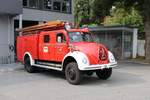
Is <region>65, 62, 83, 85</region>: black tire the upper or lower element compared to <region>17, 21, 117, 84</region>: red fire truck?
lower

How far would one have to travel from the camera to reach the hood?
13516 millimetres

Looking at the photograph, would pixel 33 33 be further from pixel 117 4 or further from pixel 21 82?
pixel 117 4

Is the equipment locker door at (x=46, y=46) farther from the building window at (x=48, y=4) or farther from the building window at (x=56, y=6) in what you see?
the building window at (x=56, y=6)

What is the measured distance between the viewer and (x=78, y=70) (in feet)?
44.2

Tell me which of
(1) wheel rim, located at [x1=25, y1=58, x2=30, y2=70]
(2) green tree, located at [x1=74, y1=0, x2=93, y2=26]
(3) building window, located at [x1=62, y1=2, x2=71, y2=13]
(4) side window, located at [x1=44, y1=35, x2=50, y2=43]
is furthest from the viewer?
(2) green tree, located at [x1=74, y1=0, x2=93, y2=26]

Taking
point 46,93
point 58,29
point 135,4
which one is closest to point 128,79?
point 58,29

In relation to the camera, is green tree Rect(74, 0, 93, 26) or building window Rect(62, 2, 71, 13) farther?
green tree Rect(74, 0, 93, 26)

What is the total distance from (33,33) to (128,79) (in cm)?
571

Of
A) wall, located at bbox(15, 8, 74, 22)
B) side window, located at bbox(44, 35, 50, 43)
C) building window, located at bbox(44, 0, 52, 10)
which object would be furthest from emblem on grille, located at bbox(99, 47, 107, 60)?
building window, located at bbox(44, 0, 52, 10)

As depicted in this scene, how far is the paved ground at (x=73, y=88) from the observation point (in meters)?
10.8

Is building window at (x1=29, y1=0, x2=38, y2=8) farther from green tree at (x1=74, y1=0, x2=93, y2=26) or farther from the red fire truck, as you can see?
green tree at (x1=74, y1=0, x2=93, y2=26)

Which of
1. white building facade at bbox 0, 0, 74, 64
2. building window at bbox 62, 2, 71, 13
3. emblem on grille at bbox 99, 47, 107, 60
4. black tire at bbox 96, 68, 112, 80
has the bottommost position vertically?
black tire at bbox 96, 68, 112, 80

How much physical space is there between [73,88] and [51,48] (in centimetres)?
337

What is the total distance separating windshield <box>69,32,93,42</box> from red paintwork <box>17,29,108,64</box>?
193 mm
